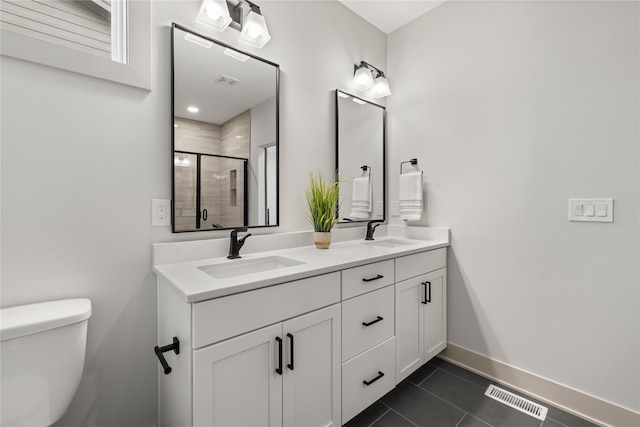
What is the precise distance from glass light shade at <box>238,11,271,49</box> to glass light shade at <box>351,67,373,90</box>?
0.82 metres

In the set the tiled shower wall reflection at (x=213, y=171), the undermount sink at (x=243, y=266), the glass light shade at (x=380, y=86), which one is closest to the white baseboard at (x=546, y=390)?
the undermount sink at (x=243, y=266)

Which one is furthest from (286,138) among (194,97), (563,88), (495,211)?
(563,88)

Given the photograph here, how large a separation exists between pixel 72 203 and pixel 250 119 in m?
0.90

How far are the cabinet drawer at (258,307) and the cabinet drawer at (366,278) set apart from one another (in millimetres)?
72

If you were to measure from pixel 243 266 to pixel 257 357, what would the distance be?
1.67ft

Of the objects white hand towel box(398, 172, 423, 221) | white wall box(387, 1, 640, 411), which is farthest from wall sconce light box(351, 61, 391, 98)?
white hand towel box(398, 172, 423, 221)

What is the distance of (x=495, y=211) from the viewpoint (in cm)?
186

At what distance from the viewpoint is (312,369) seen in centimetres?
120

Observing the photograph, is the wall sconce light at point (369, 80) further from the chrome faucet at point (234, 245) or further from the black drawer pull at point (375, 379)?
the black drawer pull at point (375, 379)

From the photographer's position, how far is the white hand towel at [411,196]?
2137 millimetres

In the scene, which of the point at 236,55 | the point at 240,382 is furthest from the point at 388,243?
the point at 236,55

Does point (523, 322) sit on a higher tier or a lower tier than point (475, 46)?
lower

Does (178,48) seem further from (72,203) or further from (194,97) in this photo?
(72,203)

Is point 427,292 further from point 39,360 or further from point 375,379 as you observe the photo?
Answer: point 39,360
